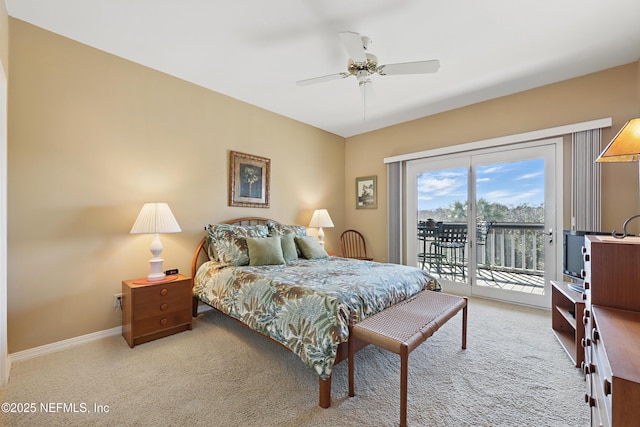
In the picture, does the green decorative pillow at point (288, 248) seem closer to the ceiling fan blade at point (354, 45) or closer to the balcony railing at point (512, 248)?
the ceiling fan blade at point (354, 45)

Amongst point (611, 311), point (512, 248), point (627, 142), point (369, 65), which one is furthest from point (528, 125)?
point (611, 311)

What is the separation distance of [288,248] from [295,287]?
1.25m

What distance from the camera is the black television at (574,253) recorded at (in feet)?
7.59

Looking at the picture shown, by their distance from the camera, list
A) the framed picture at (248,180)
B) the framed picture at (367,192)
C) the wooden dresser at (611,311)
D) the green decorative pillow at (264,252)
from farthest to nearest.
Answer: the framed picture at (367,192) < the framed picture at (248,180) < the green decorative pillow at (264,252) < the wooden dresser at (611,311)

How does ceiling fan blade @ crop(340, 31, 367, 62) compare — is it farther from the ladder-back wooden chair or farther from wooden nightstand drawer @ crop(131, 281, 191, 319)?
the ladder-back wooden chair

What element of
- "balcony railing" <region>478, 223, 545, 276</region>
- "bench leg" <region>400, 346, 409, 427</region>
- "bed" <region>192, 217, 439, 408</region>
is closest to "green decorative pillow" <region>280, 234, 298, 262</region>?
"bed" <region>192, 217, 439, 408</region>

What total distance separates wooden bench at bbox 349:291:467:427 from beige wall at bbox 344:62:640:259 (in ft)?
7.20

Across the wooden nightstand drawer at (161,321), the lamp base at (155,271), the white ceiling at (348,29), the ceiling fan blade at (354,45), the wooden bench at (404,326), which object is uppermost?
the white ceiling at (348,29)

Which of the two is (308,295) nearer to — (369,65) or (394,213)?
(369,65)

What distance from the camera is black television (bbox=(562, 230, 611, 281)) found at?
231 centimetres

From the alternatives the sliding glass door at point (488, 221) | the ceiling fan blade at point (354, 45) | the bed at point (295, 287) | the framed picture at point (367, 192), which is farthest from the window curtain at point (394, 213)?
the ceiling fan blade at point (354, 45)

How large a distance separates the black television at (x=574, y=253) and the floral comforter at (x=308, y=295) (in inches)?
45.6

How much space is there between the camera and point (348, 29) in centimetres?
230

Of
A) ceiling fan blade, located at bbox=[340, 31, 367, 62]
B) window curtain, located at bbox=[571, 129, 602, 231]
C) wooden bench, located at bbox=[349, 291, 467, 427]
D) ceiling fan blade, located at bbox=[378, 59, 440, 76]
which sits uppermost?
ceiling fan blade, located at bbox=[340, 31, 367, 62]
